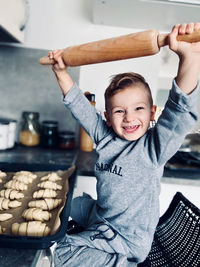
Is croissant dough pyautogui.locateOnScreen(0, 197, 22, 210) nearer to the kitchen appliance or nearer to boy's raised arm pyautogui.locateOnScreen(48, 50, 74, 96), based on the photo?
boy's raised arm pyautogui.locateOnScreen(48, 50, 74, 96)

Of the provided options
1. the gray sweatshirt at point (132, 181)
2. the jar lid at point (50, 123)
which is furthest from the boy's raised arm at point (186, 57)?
the jar lid at point (50, 123)

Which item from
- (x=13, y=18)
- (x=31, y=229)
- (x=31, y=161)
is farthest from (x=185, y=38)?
(x=13, y=18)

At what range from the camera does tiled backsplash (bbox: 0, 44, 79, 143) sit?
4.93ft

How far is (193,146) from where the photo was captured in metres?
1.37

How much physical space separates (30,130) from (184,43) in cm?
115

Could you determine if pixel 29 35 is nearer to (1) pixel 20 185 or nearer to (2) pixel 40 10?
(2) pixel 40 10

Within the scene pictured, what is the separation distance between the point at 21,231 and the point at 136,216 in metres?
0.32

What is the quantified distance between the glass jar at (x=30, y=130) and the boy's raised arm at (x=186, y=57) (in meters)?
1.08

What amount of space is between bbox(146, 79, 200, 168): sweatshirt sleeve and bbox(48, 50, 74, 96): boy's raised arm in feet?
0.96

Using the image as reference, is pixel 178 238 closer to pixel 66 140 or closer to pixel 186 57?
pixel 186 57

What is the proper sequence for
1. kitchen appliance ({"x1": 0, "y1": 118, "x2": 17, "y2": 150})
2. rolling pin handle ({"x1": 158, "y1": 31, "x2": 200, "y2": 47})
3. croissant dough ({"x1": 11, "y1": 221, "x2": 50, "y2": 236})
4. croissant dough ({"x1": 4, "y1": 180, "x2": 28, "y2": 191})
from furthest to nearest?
kitchen appliance ({"x1": 0, "y1": 118, "x2": 17, "y2": 150}) < croissant dough ({"x1": 4, "y1": 180, "x2": 28, "y2": 191}) < croissant dough ({"x1": 11, "y1": 221, "x2": 50, "y2": 236}) < rolling pin handle ({"x1": 158, "y1": 31, "x2": 200, "y2": 47})

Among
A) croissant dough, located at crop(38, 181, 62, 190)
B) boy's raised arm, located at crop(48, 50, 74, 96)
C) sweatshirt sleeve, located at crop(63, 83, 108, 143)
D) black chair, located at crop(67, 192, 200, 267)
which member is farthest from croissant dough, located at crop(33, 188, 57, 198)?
boy's raised arm, located at crop(48, 50, 74, 96)

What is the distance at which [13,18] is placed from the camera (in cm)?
120

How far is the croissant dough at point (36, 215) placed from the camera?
0.71m
